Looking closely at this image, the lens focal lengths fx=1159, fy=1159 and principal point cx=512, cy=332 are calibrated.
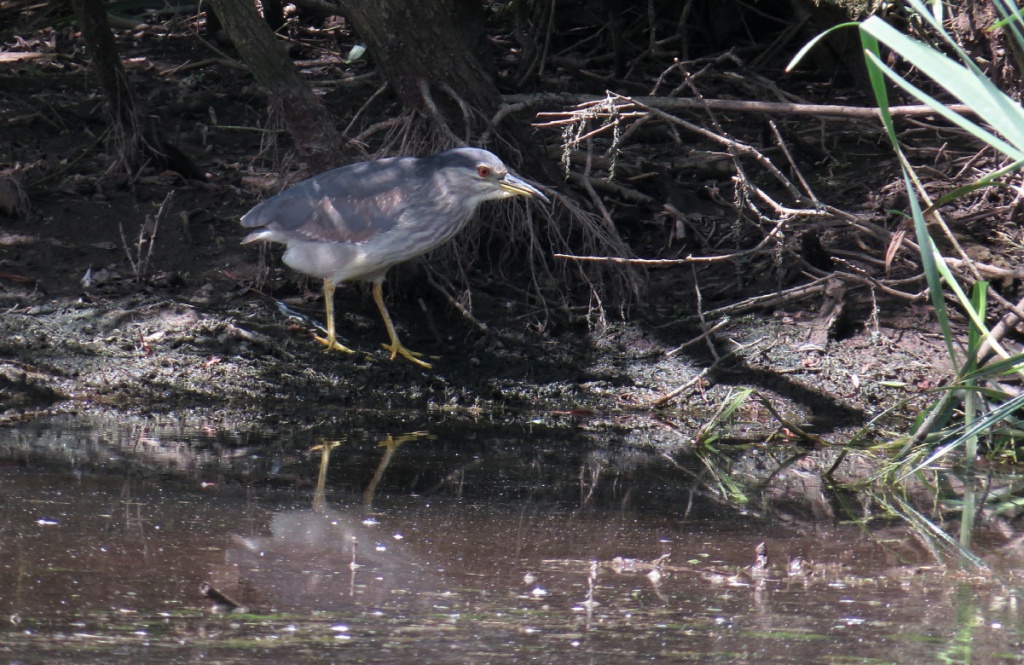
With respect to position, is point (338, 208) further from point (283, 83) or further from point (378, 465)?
point (378, 465)

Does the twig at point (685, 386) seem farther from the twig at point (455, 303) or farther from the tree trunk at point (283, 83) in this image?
the tree trunk at point (283, 83)

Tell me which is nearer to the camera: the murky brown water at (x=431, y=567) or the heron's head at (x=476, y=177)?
the murky brown water at (x=431, y=567)

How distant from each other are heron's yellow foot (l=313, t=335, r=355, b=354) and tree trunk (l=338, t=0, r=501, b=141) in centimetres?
129

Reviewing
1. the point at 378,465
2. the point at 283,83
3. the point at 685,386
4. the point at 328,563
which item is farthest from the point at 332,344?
the point at 328,563

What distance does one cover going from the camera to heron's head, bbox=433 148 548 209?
564cm

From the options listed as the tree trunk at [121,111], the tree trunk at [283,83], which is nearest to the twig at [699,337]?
the tree trunk at [283,83]

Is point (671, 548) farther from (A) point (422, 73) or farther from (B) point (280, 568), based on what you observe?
(A) point (422, 73)

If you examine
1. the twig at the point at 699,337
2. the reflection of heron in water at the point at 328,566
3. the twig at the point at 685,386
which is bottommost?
the reflection of heron in water at the point at 328,566

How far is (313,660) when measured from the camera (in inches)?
93.9

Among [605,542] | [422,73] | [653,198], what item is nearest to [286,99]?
[422,73]

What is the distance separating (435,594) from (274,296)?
3.61m

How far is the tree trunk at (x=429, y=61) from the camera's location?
5.91m

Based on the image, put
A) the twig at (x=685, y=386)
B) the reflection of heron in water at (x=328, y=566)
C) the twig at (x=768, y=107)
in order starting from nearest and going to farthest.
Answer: the reflection of heron in water at (x=328, y=566), the twig at (x=768, y=107), the twig at (x=685, y=386)

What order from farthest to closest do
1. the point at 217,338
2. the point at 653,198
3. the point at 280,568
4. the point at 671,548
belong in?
the point at 653,198 < the point at 217,338 < the point at 671,548 < the point at 280,568
